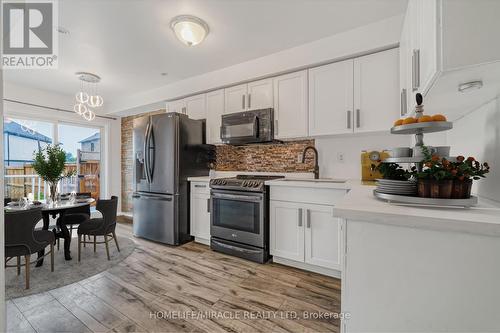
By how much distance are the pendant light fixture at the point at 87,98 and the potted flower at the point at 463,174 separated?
402 centimetres

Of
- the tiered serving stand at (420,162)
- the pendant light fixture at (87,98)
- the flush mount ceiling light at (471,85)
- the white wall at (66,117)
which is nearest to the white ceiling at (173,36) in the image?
the pendant light fixture at (87,98)

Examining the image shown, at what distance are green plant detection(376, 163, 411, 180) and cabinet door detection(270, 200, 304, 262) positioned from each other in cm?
134

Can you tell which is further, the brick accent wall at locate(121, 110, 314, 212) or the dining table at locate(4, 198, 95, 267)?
the brick accent wall at locate(121, 110, 314, 212)

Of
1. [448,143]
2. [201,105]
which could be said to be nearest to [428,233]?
[448,143]

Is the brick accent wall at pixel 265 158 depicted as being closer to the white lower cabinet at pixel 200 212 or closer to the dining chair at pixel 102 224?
the white lower cabinet at pixel 200 212

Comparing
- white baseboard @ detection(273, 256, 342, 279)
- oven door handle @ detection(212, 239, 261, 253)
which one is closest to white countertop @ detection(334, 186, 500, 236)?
white baseboard @ detection(273, 256, 342, 279)

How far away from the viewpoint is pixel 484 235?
0.65 meters

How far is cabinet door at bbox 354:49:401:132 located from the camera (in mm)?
2176

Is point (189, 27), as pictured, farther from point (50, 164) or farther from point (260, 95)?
point (50, 164)

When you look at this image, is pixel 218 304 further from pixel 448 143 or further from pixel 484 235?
pixel 448 143

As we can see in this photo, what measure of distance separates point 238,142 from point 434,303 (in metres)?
2.60

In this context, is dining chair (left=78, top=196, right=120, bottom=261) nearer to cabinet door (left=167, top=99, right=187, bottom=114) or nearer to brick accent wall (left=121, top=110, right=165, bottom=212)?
cabinet door (left=167, top=99, right=187, bottom=114)

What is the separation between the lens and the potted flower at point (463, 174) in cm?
82

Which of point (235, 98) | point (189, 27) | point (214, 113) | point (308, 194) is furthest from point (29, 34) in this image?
point (308, 194)
